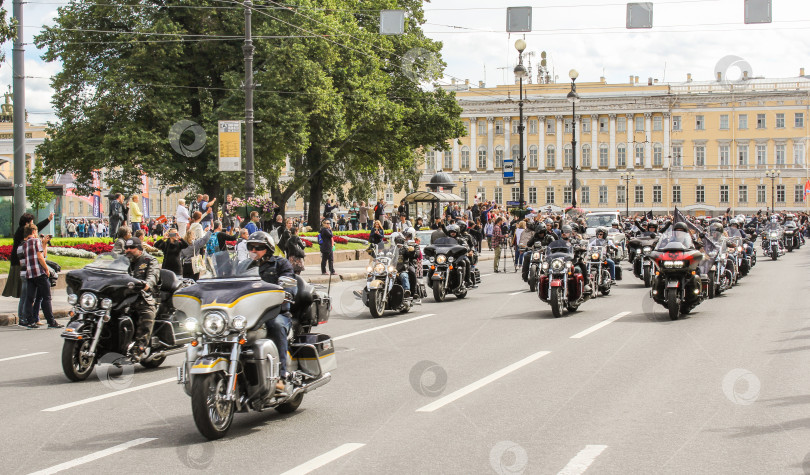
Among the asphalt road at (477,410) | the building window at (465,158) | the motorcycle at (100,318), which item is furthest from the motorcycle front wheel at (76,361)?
the building window at (465,158)

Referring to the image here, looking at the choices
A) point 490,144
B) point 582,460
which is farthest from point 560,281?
point 490,144

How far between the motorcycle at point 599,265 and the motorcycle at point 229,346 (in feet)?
44.6

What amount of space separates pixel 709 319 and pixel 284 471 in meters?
11.6

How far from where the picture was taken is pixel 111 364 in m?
11.8

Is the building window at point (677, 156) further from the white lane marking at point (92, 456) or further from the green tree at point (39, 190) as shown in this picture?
the white lane marking at point (92, 456)

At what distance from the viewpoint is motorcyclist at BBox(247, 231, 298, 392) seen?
322 inches

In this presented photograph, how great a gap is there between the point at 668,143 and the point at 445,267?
100511 millimetres

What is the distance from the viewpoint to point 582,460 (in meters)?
6.70

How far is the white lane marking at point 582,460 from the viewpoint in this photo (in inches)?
252

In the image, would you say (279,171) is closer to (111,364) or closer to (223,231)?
(223,231)

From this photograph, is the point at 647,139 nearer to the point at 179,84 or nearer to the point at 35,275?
the point at 179,84

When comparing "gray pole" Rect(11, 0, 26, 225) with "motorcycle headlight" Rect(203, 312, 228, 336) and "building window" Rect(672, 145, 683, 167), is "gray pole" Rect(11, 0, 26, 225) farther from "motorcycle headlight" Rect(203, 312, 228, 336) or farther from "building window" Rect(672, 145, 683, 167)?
"building window" Rect(672, 145, 683, 167)

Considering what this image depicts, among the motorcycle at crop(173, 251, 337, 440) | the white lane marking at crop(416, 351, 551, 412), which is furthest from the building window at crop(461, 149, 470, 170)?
the motorcycle at crop(173, 251, 337, 440)

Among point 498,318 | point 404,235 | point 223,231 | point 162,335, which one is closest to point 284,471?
point 162,335
